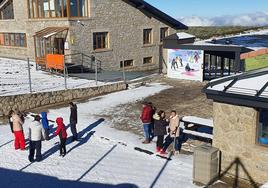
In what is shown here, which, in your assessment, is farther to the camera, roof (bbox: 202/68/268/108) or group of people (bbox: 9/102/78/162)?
group of people (bbox: 9/102/78/162)

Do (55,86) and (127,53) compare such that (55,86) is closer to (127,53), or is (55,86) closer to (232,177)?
(127,53)

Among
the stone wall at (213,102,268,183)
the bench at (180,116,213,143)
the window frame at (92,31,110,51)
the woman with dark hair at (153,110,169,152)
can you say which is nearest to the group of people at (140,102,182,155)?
the woman with dark hair at (153,110,169,152)

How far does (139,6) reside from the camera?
3198cm

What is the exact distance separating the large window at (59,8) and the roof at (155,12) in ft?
15.9

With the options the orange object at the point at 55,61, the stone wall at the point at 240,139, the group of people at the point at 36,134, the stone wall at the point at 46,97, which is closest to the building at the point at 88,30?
the orange object at the point at 55,61

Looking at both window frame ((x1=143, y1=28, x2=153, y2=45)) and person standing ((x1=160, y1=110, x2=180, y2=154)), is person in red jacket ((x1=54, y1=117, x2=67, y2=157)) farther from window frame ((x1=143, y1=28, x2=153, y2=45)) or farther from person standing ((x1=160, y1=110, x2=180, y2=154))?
window frame ((x1=143, y1=28, x2=153, y2=45))

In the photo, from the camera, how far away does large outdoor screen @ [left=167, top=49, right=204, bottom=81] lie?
80.5ft

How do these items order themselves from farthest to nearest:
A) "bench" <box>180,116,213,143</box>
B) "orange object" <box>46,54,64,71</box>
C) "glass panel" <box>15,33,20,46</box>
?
1. "glass panel" <box>15,33,20,46</box>
2. "orange object" <box>46,54,64,71</box>
3. "bench" <box>180,116,213,143</box>

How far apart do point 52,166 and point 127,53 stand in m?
20.4

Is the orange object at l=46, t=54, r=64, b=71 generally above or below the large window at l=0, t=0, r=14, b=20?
below

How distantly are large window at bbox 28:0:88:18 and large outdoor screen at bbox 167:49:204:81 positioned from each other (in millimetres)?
7575

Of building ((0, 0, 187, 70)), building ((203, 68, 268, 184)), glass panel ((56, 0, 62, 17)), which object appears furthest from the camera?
building ((0, 0, 187, 70))

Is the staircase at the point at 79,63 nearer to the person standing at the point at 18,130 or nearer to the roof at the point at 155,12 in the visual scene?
the roof at the point at 155,12

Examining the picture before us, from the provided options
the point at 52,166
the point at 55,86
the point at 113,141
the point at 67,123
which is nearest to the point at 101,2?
the point at 55,86
